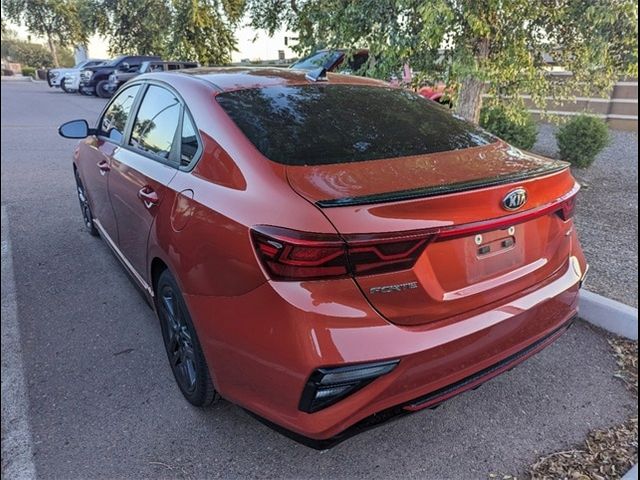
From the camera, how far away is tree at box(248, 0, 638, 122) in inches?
149

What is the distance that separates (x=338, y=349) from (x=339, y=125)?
118 cm

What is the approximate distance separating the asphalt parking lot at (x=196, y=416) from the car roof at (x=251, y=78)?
164cm

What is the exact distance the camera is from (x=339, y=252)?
1651 millimetres

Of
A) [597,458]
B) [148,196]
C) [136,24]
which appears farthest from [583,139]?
[136,24]

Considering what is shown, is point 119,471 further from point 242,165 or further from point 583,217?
point 583,217

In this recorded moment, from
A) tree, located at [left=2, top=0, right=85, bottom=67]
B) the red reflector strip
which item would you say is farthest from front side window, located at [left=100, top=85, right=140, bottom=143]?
tree, located at [left=2, top=0, right=85, bottom=67]

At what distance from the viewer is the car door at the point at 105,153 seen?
11.3 feet

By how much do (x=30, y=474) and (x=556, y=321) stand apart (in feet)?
8.05

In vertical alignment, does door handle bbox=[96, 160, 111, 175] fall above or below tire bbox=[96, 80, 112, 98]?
above

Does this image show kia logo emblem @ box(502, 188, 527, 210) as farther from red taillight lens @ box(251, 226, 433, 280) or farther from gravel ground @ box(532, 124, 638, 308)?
gravel ground @ box(532, 124, 638, 308)

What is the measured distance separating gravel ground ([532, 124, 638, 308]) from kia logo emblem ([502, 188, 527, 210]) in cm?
197

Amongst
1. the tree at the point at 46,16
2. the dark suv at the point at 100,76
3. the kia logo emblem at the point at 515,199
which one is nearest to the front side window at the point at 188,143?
the kia logo emblem at the point at 515,199

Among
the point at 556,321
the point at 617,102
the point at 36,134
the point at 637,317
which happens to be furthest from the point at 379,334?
the point at 617,102

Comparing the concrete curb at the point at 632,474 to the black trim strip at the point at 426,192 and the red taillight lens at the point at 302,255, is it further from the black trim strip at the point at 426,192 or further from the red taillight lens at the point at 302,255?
the red taillight lens at the point at 302,255
